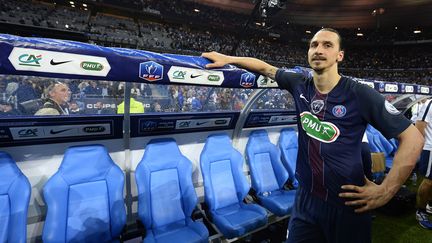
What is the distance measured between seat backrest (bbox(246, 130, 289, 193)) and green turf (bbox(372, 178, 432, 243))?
1.56 meters

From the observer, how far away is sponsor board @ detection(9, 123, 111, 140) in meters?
2.27

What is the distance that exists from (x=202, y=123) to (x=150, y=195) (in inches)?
48.6

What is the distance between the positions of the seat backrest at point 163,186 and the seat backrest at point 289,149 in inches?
70.9

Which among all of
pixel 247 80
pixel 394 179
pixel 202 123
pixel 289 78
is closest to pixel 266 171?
pixel 202 123

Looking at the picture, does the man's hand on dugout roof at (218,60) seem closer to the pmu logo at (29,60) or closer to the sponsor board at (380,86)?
the pmu logo at (29,60)

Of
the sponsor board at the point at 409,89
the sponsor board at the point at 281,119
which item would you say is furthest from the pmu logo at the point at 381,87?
the sponsor board at the point at 281,119

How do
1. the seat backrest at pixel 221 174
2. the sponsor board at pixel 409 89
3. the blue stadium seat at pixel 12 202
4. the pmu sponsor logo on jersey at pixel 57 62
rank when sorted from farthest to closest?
1. the sponsor board at pixel 409 89
2. the seat backrest at pixel 221 174
3. the blue stadium seat at pixel 12 202
4. the pmu sponsor logo on jersey at pixel 57 62

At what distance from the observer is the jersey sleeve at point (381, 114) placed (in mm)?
1503

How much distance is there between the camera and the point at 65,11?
1997 centimetres

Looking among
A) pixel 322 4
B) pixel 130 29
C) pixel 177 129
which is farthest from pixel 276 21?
pixel 177 129

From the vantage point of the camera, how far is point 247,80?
8.16ft

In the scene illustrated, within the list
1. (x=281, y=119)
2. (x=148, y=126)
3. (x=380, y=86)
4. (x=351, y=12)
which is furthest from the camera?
(x=351, y=12)

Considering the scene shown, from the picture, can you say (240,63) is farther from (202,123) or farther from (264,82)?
(202,123)

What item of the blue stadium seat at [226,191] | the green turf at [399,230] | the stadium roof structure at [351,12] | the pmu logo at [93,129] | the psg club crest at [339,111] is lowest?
the green turf at [399,230]
